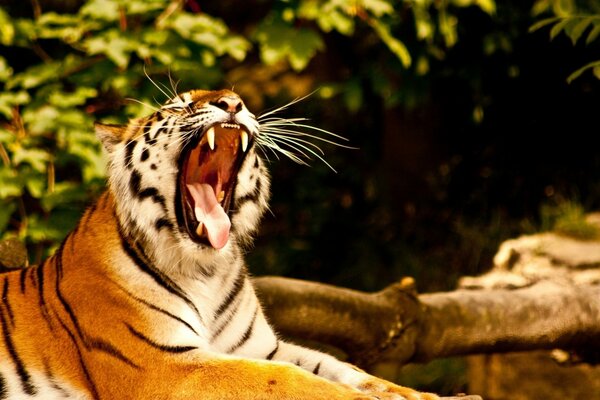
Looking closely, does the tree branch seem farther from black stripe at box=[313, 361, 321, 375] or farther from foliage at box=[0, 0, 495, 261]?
foliage at box=[0, 0, 495, 261]

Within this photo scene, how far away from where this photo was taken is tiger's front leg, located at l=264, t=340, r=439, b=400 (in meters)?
2.80

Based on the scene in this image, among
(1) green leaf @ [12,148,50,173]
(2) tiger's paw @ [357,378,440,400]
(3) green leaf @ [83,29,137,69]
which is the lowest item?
(2) tiger's paw @ [357,378,440,400]

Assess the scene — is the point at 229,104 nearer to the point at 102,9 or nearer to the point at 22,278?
the point at 22,278

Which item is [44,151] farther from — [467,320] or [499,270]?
[499,270]

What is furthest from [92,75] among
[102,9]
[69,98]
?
[102,9]

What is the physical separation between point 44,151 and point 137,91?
0.54 m

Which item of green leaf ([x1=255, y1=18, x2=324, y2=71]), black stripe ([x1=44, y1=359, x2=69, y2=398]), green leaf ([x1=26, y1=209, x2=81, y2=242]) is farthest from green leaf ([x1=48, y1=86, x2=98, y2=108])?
black stripe ([x1=44, y1=359, x2=69, y2=398])

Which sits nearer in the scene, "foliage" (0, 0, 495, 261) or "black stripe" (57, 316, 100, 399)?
"black stripe" (57, 316, 100, 399)

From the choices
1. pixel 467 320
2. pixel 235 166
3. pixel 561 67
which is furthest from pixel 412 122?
pixel 235 166

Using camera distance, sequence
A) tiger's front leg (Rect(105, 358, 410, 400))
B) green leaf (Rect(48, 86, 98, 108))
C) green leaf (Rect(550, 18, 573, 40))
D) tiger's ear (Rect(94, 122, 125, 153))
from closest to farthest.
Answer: tiger's front leg (Rect(105, 358, 410, 400)) < tiger's ear (Rect(94, 122, 125, 153)) < green leaf (Rect(550, 18, 573, 40)) < green leaf (Rect(48, 86, 98, 108))

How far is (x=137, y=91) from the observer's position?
15.7 feet

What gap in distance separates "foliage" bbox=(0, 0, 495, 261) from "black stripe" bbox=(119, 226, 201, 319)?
1.44 meters

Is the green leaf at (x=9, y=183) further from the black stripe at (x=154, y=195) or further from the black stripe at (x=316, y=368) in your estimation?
the black stripe at (x=316, y=368)

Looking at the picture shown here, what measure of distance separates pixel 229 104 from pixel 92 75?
2006 mm
